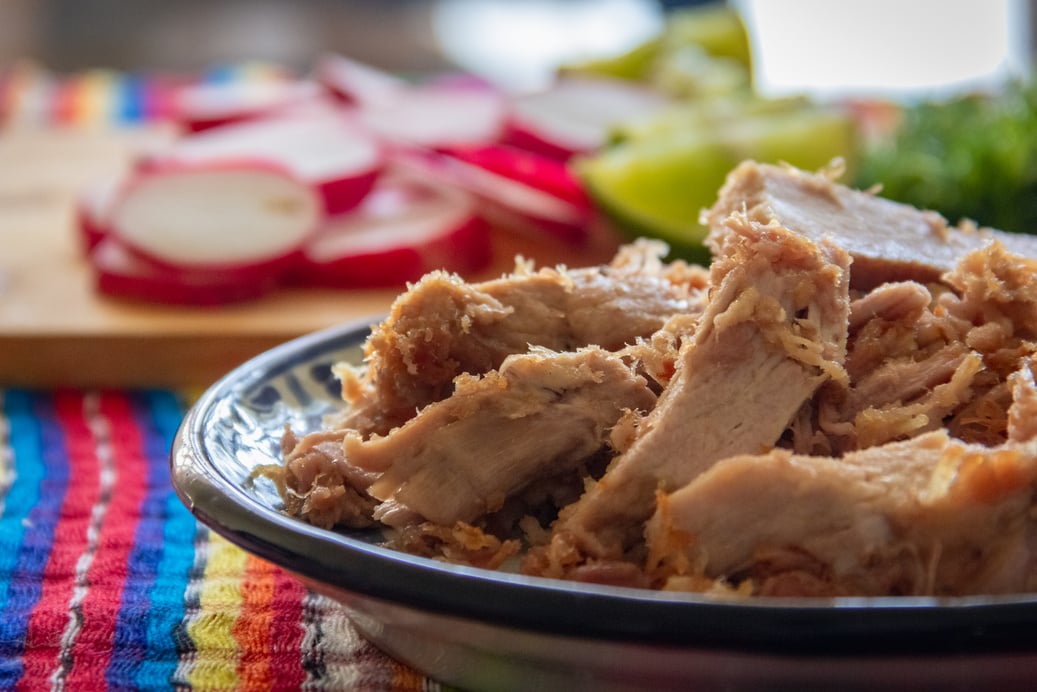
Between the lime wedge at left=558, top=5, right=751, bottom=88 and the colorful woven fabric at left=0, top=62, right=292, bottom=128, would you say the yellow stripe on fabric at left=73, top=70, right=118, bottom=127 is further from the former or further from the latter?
the lime wedge at left=558, top=5, right=751, bottom=88

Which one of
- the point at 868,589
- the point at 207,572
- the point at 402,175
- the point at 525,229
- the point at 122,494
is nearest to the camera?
the point at 868,589

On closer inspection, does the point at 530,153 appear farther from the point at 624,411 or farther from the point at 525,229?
the point at 624,411

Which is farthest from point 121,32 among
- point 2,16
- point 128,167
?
point 128,167

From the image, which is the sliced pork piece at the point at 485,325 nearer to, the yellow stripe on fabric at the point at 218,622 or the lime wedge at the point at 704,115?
the yellow stripe on fabric at the point at 218,622

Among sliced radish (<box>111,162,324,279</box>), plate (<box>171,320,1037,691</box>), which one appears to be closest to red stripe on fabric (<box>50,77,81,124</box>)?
sliced radish (<box>111,162,324,279</box>)

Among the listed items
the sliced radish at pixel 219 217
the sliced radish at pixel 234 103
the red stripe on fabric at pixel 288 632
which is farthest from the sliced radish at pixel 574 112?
the red stripe on fabric at pixel 288 632
